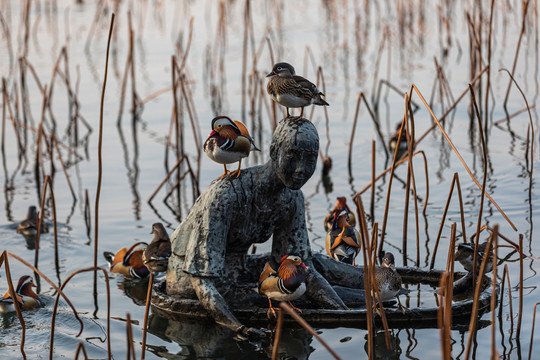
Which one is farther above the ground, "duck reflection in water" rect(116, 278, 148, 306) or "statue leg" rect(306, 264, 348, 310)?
"statue leg" rect(306, 264, 348, 310)

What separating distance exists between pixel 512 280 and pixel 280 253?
6.67 feet

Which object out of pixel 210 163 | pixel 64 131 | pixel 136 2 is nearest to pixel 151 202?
pixel 210 163

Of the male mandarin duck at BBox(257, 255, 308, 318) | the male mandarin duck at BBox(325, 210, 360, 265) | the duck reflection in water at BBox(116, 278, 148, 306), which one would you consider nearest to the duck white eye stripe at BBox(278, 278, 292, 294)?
the male mandarin duck at BBox(257, 255, 308, 318)

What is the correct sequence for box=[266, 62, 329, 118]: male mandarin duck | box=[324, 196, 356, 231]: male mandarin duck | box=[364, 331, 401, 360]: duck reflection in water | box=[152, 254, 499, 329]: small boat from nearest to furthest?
box=[364, 331, 401, 360]: duck reflection in water
box=[266, 62, 329, 118]: male mandarin duck
box=[152, 254, 499, 329]: small boat
box=[324, 196, 356, 231]: male mandarin duck

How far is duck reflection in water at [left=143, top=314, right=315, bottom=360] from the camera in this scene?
591 centimetres

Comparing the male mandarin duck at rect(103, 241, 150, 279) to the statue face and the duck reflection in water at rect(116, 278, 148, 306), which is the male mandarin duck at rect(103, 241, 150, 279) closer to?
the duck reflection in water at rect(116, 278, 148, 306)

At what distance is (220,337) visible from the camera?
6.17 m

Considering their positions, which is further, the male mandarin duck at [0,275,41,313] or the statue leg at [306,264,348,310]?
the male mandarin duck at [0,275,41,313]

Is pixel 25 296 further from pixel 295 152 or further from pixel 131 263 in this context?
pixel 295 152

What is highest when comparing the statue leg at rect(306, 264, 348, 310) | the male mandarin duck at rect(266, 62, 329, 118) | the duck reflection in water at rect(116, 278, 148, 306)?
the male mandarin duck at rect(266, 62, 329, 118)

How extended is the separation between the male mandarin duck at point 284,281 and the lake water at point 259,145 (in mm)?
341

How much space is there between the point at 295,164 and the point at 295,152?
0.08 meters

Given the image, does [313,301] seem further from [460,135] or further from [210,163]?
Answer: [460,135]

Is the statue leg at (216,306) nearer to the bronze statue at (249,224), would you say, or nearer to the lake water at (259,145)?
the bronze statue at (249,224)
